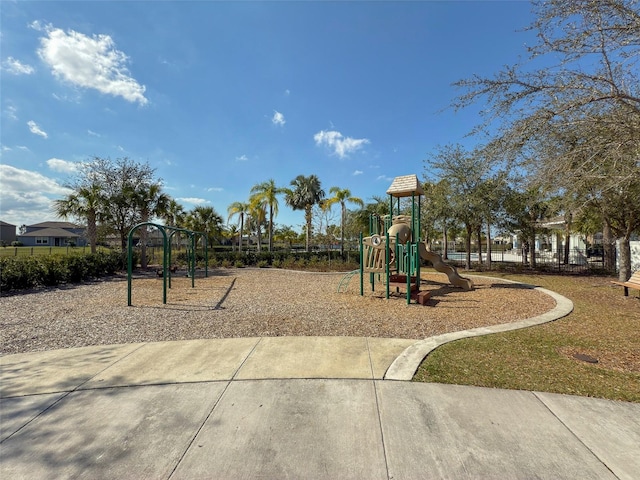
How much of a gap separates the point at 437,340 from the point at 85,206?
1820 cm

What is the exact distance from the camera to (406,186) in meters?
9.71

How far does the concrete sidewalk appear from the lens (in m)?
2.17

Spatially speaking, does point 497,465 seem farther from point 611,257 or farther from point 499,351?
point 611,257

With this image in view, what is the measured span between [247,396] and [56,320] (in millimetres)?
5692

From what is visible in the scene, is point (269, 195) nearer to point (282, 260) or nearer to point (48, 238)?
point (282, 260)

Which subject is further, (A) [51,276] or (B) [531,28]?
(A) [51,276]

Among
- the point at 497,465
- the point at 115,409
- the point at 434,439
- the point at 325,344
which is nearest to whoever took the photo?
the point at 497,465

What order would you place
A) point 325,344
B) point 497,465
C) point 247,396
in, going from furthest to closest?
point 325,344, point 247,396, point 497,465

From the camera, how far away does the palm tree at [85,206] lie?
15969 millimetres

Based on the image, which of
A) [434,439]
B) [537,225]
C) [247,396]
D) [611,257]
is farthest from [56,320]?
[611,257]

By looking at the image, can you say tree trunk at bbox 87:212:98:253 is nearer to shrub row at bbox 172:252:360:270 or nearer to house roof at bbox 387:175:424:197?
shrub row at bbox 172:252:360:270

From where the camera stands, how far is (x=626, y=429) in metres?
2.58

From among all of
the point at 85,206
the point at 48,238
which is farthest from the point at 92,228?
the point at 48,238

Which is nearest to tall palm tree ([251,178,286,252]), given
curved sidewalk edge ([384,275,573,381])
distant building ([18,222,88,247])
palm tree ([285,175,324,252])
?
palm tree ([285,175,324,252])
